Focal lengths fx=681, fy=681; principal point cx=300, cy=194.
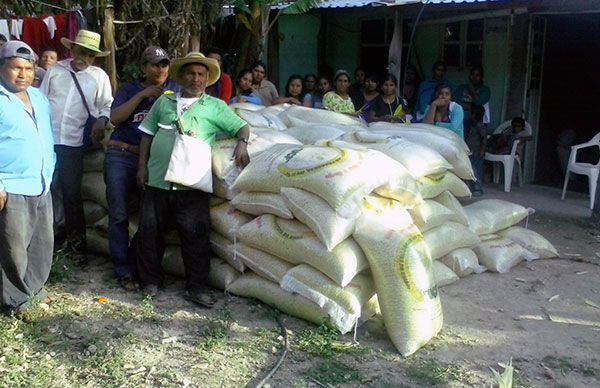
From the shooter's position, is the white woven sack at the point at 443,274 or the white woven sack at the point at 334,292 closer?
the white woven sack at the point at 334,292

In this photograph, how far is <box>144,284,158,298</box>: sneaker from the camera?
423cm

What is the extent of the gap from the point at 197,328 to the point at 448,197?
2.06 meters

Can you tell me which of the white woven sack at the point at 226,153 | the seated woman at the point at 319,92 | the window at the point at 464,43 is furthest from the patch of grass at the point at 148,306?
the window at the point at 464,43

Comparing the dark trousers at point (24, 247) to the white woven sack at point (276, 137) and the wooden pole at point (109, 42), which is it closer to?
the white woven sack at point (276, 137)

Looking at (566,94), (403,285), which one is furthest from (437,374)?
(566,94)

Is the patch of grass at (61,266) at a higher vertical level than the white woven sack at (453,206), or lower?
lower

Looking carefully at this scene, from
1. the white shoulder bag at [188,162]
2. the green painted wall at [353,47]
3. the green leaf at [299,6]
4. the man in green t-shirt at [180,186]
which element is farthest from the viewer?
the green painted wall at [353,47]

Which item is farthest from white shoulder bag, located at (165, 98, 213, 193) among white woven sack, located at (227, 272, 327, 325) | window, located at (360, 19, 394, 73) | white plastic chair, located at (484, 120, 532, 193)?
window, located at (360, 19, 394, 73)

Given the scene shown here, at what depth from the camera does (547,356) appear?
3.66m

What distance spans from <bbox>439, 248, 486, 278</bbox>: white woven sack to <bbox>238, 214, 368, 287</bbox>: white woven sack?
111 cm

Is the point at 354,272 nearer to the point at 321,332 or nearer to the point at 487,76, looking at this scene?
the point at 321,332

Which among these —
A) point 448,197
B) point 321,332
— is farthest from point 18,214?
point 448,197

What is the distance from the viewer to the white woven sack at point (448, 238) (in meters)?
4.50

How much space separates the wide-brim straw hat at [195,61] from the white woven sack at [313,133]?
926 millimetres
